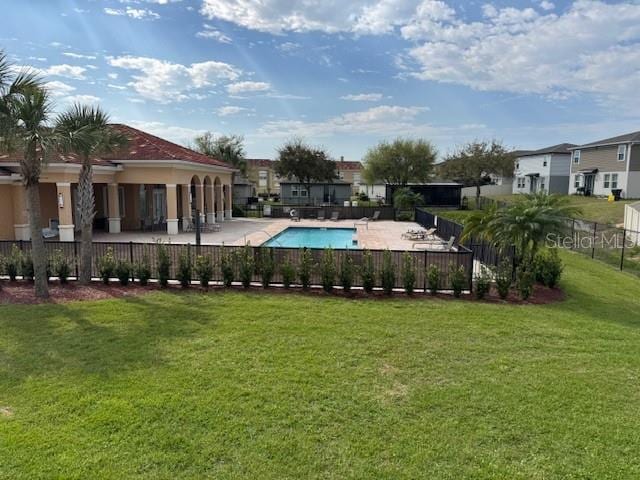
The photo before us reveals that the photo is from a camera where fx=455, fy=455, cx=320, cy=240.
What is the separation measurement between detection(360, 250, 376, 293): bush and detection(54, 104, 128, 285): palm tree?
6.57 meters

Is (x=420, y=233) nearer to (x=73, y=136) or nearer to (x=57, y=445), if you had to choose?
(x=73, y=136)

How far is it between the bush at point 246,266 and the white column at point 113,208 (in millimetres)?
15258

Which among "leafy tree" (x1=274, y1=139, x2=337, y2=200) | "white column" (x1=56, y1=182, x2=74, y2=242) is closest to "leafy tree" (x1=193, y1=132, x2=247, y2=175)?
"leafy tree" (x1=274, y1=139, x2=337, y2=200)

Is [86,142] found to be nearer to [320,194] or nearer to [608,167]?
[320,194]

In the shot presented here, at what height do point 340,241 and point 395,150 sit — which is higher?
point 395,150

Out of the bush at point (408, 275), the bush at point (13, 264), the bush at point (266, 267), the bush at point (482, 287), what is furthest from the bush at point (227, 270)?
the bush at point (482, 287)

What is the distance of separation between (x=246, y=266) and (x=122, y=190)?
58.1ft

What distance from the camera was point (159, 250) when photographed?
10.7m

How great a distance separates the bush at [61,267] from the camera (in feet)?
35.7

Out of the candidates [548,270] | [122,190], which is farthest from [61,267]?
[122,190]

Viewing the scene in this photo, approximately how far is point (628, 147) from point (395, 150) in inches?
796

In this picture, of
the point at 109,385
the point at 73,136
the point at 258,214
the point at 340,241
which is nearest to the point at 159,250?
the point at 73,136

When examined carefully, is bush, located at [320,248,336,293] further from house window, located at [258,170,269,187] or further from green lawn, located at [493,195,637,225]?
house window, located at [258,170,269,187]

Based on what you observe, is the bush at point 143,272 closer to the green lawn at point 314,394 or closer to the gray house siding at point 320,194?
the green lawn at point 314,394
